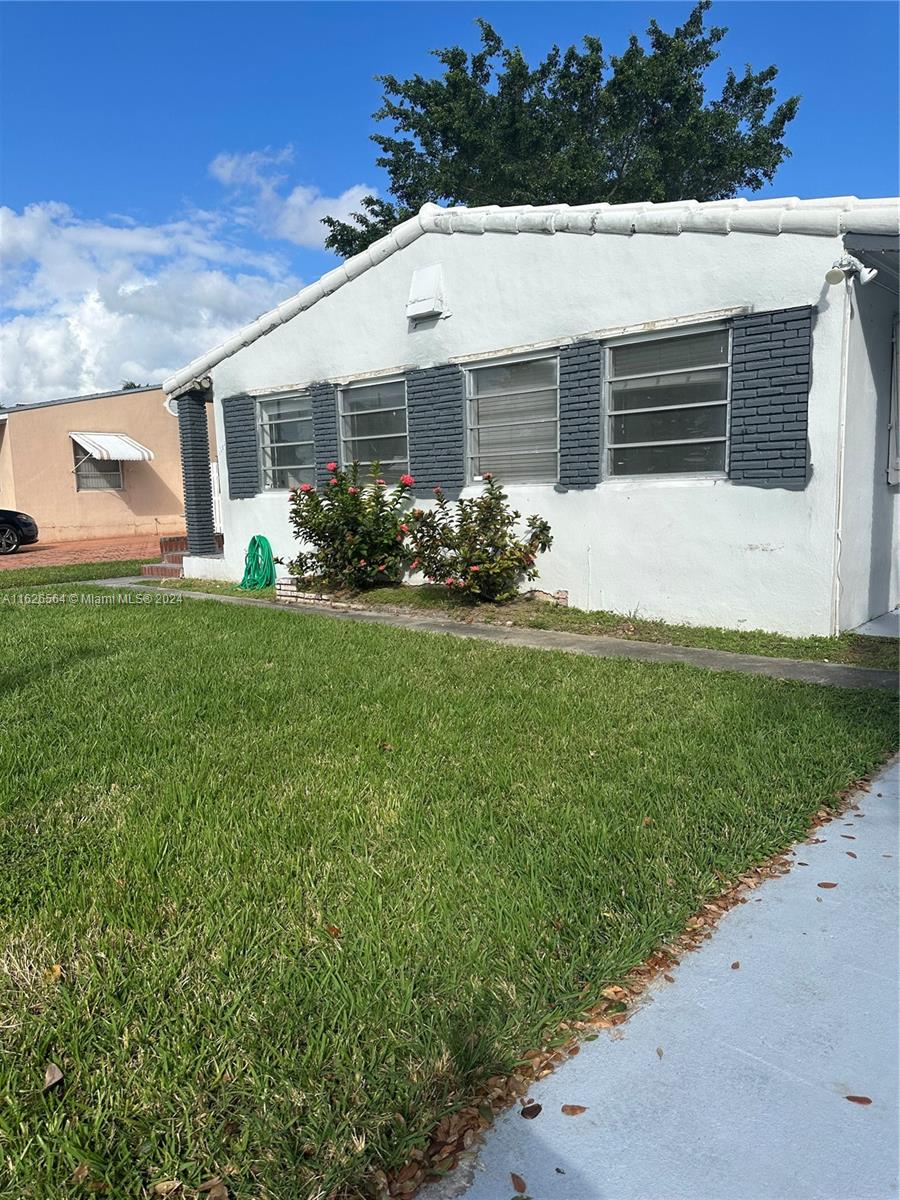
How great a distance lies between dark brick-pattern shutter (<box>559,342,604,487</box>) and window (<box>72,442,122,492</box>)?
→ 718 inches

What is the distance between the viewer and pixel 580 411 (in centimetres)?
845

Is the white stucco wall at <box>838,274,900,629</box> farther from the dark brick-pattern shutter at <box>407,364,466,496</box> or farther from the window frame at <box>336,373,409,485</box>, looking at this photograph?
the window frame at <box>336,373,409,485</box>

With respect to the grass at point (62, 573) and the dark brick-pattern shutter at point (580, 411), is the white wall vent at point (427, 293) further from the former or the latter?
the grass at point (62, 573)

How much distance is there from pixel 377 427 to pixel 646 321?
13.9ft

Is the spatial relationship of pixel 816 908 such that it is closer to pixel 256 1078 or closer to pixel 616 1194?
pixel 616 1194

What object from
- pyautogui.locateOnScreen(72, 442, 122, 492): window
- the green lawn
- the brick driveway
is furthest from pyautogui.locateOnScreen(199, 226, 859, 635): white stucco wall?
pyautogui.locateOnScreen(72, 442, 122, 492): window

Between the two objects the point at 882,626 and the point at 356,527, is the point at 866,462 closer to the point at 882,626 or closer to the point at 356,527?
the point at 882,626

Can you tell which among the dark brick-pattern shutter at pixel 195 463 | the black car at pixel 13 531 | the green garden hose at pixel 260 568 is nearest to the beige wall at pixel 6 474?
the black car at pixel 13 531

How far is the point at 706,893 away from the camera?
9.44 feet

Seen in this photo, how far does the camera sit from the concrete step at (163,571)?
14.0 metres

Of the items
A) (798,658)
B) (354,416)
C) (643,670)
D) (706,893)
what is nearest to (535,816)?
(706,893)

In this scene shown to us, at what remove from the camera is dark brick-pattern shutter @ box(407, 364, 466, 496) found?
9.72m

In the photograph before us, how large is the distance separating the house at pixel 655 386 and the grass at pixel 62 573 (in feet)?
19.0

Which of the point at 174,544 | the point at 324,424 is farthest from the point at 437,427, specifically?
the point at 174,544
